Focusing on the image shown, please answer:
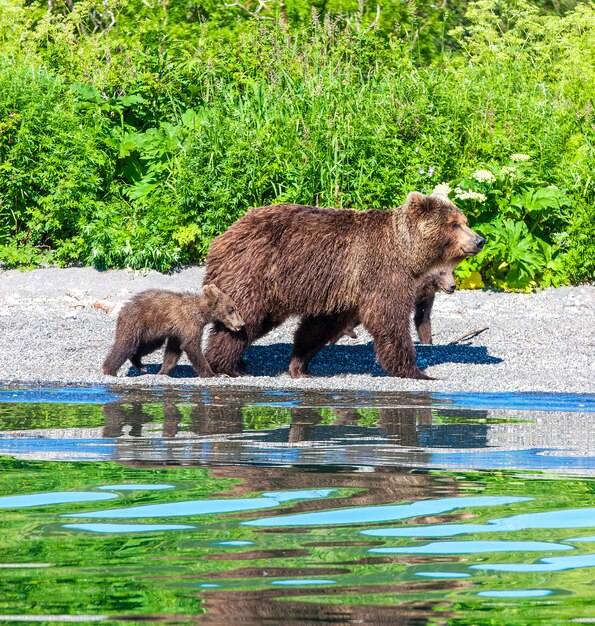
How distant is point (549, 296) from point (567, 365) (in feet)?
12.4

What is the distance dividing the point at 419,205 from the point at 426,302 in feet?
5.12

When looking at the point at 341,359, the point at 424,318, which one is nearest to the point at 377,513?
the point at 341,359

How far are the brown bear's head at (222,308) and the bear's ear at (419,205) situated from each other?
1840 mm

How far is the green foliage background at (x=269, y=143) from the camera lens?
15227mm

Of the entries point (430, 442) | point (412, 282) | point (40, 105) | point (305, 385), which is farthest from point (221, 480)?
point (40, 105)

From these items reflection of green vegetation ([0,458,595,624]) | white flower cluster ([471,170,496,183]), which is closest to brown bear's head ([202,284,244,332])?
reflection of green vegetation ([0,458,595,624])

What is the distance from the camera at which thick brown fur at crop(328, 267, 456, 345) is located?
11.7 metres

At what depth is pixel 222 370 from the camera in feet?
36.1

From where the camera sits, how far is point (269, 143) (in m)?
15.6

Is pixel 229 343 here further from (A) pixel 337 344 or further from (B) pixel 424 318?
(B) pixel 424 318

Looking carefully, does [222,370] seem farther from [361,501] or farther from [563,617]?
[563,617]

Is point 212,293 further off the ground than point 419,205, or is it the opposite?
point 419,205

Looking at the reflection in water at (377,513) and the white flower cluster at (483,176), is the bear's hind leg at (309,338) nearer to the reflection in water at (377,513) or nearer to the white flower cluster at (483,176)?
the white flower cluster at (483,176)

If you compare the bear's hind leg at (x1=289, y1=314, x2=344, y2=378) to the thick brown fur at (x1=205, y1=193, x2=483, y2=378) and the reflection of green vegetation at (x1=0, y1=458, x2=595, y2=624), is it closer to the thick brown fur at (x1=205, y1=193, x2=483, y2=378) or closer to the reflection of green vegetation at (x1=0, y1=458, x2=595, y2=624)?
the thick brown fur at (x1=205, y1=193, x2=483, y2=378)
